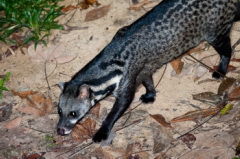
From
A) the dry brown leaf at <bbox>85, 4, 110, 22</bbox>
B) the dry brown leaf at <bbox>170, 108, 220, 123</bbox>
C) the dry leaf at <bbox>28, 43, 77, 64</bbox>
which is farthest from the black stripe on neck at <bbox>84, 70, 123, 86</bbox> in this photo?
the dry brown leaf at <bbox>85, 4, 110, 22</bbox>

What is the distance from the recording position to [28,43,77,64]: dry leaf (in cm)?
693

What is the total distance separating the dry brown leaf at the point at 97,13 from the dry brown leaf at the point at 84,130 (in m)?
2.39

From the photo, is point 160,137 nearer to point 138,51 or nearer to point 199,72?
point 138,51

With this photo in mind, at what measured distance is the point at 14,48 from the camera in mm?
7414

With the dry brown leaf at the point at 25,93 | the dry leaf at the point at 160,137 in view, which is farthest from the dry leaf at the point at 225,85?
the dry brown leaf at the point at 25,93

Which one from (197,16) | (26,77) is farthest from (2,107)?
(197,16)

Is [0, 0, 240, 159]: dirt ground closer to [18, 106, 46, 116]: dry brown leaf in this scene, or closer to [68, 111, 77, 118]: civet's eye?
[18, 106, 46, 116]: dry brown leaf

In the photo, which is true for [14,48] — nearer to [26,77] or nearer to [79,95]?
[26,77]

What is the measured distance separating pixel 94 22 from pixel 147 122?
260cm

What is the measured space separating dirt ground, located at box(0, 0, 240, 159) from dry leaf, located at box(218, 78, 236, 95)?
13 cm

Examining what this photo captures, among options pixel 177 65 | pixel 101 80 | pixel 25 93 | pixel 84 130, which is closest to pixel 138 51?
pixel 101 80

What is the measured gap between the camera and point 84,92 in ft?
17.0

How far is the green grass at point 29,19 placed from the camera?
24.2 ft

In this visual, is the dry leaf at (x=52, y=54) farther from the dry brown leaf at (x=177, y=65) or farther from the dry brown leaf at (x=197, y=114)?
the dry brown leaf at (x=197, y=114)
